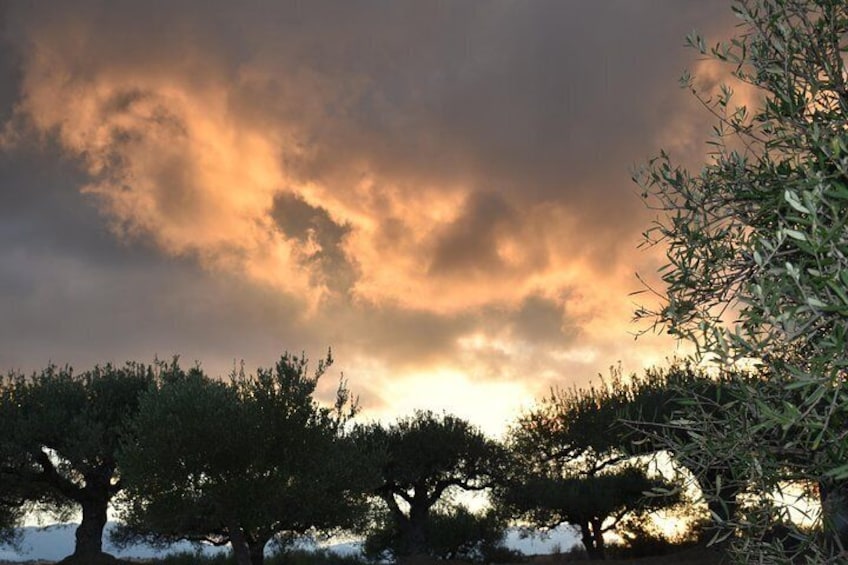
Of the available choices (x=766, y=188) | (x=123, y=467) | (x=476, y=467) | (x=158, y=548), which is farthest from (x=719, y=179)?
(x=476, y=467)

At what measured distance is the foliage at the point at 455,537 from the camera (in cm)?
3730

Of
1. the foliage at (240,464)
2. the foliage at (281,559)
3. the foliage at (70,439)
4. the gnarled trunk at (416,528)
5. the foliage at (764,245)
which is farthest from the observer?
the gnarled trunk at (416,528)

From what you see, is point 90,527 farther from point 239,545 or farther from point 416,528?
point 416,528

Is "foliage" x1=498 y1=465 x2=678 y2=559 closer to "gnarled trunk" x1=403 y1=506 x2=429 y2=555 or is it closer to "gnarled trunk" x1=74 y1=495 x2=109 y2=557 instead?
Answer: "gnarled trunk" x1=403 y1=506 x2=429 y2=555

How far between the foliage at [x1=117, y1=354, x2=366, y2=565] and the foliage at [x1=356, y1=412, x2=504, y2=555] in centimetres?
933

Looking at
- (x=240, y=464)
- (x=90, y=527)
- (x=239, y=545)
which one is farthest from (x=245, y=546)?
(x=90, y=527)

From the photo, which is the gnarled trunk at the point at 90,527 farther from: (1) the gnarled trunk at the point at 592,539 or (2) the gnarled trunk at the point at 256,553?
(1) the gnarled trunk at the point at 592,539

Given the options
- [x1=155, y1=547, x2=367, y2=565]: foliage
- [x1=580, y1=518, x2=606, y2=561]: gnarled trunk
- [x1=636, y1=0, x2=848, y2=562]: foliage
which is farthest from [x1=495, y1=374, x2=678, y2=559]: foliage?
[x1=636, y1=0, x2=848, y2=562]: foliage

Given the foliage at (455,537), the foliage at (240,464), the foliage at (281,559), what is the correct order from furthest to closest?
the foliage at (455,537) < the foliage at (281,559) < the foliage at (240,464)

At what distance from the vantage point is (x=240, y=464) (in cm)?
2422

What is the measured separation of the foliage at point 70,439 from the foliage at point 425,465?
35.9 feet

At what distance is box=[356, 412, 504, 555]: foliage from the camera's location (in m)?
35.5

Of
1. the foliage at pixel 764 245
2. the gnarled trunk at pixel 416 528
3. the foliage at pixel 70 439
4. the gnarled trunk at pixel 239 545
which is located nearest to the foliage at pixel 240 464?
the gnarled trunk at pixel 239 545

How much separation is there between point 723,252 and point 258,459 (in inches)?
760
